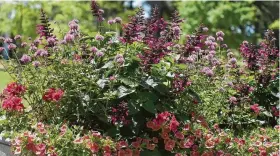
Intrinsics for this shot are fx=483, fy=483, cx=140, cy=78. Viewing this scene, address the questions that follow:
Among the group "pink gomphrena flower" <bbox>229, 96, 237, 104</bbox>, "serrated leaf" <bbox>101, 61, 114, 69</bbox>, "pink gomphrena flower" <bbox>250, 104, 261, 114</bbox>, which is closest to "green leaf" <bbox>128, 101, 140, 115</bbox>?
"serrated leaf" <bbox>101, 61, 114, 69</bbox>

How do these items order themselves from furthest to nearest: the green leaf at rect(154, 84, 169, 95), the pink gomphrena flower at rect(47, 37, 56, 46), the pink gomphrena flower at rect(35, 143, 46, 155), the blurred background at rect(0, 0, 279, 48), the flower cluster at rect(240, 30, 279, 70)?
the blurred background at rect(0, 0, 279, 48) → the flower cluster at rect(240, 30, 279, 70) → the pink gomphrena flower at rect(47, 37, 56, 46) → the green leaf at rect(154, 84, 169, 95) → the pink gomphrena flower at rect(35, 143, 46, 155)

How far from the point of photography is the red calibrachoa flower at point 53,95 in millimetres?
3053

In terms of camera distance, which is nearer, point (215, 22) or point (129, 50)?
point (129, 50)

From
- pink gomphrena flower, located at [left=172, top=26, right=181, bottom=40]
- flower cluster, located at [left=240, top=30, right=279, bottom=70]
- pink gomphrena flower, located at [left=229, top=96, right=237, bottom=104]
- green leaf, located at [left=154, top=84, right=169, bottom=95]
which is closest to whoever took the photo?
green leaf, located at [left=154, top=84, right=169, bottom=95]

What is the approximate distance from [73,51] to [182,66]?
30.6 inches

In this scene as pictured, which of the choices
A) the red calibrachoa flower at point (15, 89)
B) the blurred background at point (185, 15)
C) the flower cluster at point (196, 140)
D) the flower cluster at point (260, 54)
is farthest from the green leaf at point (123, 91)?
the blurred background at point (185, 15)

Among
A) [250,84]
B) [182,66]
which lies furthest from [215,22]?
[182,66]

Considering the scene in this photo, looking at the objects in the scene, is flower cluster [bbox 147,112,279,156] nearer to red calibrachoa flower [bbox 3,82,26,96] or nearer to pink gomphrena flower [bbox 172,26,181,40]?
pink gomphrena flower [bbox 172,26,181,40]

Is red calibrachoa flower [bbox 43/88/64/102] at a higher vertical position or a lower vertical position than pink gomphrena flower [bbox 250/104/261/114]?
higher

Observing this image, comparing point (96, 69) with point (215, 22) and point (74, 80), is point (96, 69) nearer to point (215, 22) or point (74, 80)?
point (74, 80)

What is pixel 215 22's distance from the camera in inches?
765

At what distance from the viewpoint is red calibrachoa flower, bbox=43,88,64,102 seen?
3053mm

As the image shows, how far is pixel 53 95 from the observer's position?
10.0ft

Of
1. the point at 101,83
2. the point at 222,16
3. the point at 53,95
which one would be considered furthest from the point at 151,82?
the point at 222,16
